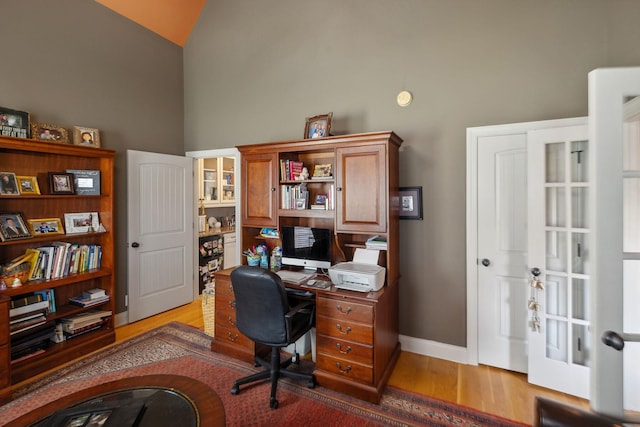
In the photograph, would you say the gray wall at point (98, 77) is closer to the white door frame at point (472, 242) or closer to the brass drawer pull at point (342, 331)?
the brass drawer pull at point (342, 331)

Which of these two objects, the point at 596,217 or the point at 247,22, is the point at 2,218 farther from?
the point at 596,217

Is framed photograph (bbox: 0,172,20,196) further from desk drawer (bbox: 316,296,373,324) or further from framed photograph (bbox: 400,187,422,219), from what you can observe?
framed photograph (bbox: 400,187,422,219)

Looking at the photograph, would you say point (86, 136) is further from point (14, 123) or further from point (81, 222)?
point (81, 222)

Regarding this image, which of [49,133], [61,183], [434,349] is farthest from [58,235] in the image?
[434,349]

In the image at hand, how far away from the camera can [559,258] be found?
7.41 feet

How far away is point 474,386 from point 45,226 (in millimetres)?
3962

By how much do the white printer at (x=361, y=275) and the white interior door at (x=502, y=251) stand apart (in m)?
0.94

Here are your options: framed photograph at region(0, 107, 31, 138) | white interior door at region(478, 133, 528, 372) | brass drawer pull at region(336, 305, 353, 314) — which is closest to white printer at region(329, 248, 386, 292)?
brass drawer pull at region(336, 305, 353, 314)

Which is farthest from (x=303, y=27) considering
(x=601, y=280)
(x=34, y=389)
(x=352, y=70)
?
(x=34, y=389)

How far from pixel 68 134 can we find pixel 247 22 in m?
2.35

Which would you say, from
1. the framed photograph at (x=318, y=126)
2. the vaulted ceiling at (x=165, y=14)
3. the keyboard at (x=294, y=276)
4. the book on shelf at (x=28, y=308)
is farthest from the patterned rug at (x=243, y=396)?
the vaulted ceiling at (x=165, y=14)

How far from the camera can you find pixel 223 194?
5.42m

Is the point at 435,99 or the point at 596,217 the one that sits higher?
the point at 435,99

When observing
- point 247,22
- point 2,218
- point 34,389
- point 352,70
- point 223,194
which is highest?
point 247,22
